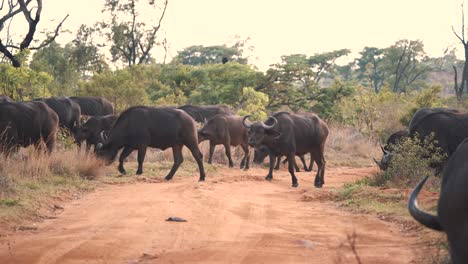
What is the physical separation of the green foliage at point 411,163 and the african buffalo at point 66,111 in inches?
415

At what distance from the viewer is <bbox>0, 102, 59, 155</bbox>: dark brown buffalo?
14938 millimetres

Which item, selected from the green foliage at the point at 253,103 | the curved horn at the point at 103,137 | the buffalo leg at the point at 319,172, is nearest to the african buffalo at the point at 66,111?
the curved horn at the point at 103,137

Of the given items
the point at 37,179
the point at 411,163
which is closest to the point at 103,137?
the point at 37,179

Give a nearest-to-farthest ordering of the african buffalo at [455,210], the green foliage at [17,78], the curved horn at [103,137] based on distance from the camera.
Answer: the african buffalo at [455,210] < the curved horn at [103,137] < the green foliage at [17,78]

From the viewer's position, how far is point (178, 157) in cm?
1705

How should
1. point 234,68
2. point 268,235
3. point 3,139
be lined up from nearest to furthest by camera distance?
point 268,235 → point 3,139 → point 234,68

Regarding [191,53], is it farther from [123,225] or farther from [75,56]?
[123,225]

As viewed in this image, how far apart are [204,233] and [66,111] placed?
13.8 meters

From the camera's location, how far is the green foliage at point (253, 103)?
89.6ft

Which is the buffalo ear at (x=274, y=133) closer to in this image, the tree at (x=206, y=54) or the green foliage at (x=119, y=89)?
the green foliage at (x=119, y=89)

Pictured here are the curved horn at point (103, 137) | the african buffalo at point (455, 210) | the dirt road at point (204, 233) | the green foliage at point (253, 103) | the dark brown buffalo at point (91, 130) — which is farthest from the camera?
the green foliage at point (253, 103)

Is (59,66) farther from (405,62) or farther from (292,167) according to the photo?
(405,62)

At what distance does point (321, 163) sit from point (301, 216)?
723 cm

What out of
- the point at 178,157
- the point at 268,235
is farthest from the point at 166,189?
the point at 268,235
